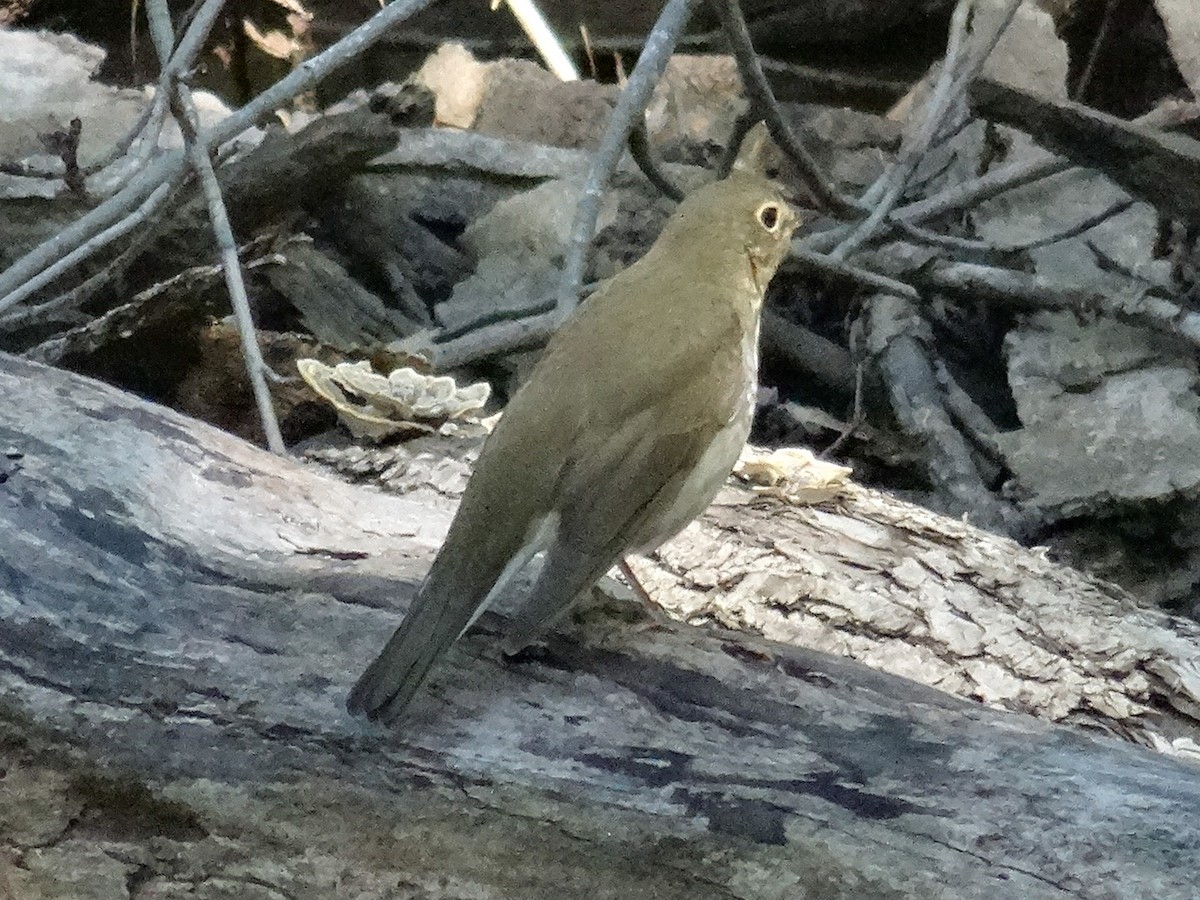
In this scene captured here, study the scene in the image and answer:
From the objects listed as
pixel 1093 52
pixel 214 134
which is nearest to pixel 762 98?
pixel 214 134

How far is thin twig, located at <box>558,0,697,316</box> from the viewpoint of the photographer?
2.93 metres

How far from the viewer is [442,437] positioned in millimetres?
2980

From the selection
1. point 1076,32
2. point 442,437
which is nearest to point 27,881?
point 442,437

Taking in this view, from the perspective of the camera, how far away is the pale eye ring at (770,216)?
2.40m

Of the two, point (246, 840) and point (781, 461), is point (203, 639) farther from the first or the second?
point (781, 461)

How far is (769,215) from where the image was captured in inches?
95.3

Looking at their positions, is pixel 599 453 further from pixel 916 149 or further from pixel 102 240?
pixel 916 149

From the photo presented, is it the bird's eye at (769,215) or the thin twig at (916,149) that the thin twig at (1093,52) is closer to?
the thin twig at (916,149)

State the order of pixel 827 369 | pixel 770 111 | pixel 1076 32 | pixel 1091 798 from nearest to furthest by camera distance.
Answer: pixel 1091 798 < pixel 770 111 < pixel 827 369 < pixel 1076 32


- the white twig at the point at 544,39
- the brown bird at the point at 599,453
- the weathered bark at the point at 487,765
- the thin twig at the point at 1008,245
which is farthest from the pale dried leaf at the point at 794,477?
the white twig at the point at 544,39

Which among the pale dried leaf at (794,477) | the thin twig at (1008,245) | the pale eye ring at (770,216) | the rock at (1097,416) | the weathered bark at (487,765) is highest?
the thin twig at (1008,245)

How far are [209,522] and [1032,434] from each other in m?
2.58

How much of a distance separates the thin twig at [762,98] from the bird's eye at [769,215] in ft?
2.90

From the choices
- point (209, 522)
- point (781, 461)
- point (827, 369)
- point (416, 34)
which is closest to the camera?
point (209, 522)
